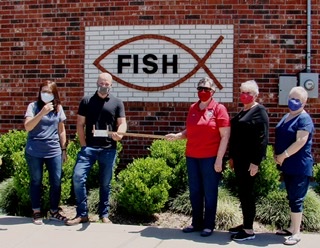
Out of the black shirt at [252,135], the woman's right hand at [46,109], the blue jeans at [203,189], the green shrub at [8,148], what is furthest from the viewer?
the green shrub at [8,148]

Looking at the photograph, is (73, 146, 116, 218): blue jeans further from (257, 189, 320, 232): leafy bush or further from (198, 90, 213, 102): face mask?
(257, 189, 320, 232): leafy bush

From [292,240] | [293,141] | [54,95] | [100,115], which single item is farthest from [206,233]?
[54,95]

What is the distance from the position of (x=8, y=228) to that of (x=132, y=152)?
8.76 ft

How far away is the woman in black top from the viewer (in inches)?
184

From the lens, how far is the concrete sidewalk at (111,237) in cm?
470

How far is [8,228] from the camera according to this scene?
17.3 ft

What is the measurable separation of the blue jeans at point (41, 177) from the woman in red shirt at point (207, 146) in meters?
1.64

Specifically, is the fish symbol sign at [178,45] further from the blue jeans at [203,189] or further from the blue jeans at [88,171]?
the blue jeans at [203,189]

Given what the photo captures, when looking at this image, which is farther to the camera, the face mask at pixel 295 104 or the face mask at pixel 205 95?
the face mask at pixel 205 95

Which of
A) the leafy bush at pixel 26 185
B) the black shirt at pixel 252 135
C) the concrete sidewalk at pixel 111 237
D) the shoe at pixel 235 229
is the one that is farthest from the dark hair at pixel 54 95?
the shoe at pixel 235 229

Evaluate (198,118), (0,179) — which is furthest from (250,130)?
(0,179)

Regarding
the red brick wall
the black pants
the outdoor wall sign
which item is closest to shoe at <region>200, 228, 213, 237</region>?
the black pants

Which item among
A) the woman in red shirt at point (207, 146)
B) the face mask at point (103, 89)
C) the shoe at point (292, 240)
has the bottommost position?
the shoe at point (292, 240)

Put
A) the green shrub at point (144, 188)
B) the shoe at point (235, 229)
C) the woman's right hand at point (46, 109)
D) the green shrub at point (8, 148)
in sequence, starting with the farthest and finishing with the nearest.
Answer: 1. the green shrub at point (8, 148)
2. the green shrub at point (144, 188)
3. the woman's right hand at point (46, 109)
4. the shoe at point (235, 229)
